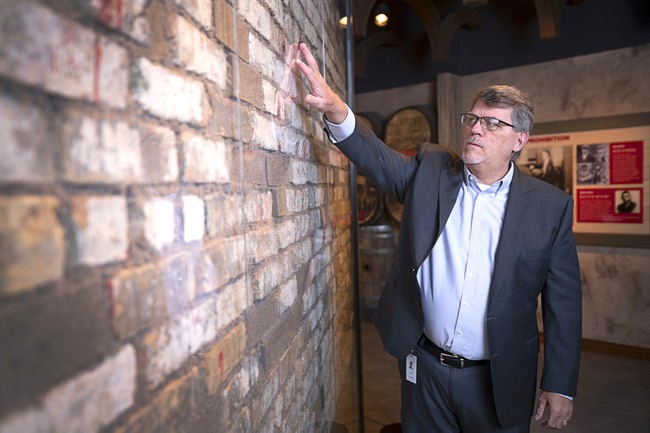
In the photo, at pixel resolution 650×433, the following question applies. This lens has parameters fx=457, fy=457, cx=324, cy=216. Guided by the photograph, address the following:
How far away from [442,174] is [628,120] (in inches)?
99.0

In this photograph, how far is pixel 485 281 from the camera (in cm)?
181

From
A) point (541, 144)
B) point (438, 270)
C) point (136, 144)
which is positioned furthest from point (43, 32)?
point (541, 144)

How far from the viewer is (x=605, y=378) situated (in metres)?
3.38

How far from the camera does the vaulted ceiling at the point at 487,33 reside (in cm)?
326

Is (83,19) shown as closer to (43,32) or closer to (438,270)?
(43,32)

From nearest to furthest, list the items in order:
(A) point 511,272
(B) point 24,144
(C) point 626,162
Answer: (B) point 24,144 < (A) point 511,272 < (C) point 626,162

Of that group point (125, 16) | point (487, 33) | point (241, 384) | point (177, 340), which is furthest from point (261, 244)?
point (487, 33)

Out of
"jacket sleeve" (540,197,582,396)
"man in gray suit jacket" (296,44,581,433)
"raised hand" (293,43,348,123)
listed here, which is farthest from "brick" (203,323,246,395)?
"jacket sleeve" (540,197,582,396)

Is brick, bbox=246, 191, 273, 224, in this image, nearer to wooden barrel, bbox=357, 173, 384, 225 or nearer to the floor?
the floor

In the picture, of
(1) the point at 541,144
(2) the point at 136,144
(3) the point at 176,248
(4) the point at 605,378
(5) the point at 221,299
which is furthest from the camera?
(1) the point at 541,144

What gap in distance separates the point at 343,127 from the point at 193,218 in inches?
39.6

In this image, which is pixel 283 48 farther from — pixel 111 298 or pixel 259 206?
pixel 111 298

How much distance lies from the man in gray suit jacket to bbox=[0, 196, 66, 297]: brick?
4.37 ft

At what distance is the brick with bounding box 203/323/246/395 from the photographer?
85cm
